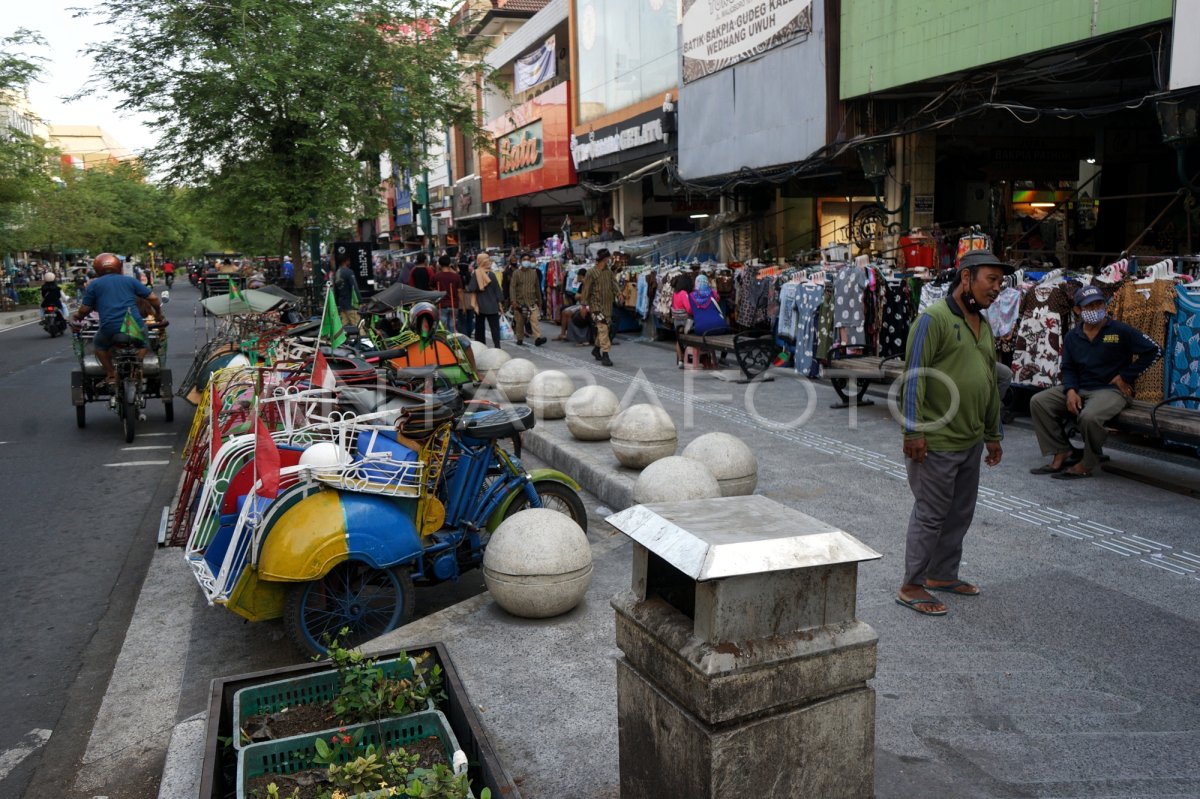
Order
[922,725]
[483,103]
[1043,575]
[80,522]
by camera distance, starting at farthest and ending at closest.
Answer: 1. [483,103]
2. [80,522]
3. [1043,575]
4. [922,725]

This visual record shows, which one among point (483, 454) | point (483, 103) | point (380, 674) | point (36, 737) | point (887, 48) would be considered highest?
point (483, 103)

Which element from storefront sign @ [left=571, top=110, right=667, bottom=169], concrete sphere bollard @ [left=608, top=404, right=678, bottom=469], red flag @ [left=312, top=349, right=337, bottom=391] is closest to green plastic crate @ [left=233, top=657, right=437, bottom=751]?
red flag @ [left=312, top=349, right=337, bottom=391]

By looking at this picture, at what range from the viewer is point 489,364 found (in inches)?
534

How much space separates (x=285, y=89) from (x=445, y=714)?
55.5ft

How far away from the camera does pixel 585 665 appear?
4660 mm

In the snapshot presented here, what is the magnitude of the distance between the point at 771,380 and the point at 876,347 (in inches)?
74.7

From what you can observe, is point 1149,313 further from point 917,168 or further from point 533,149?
point 533,149

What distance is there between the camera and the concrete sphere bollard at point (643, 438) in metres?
8.08

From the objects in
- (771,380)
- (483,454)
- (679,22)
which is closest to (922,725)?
(483,454)

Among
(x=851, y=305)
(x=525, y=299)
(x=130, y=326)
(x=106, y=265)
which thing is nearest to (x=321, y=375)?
(x=130, y=326)

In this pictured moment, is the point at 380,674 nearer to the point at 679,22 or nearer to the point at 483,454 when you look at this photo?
the point at 483,454

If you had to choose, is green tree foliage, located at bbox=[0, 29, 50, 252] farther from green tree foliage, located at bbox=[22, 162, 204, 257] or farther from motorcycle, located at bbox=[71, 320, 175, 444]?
motorcycle, located at bbox=[71, 320, 175, 444]

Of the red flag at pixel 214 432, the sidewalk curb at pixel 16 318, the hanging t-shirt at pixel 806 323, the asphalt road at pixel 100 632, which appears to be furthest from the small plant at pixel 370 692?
the sidewalk curb at pixel 16 318

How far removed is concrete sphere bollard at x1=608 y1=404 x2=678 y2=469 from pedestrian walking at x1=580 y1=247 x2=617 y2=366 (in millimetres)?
7841
